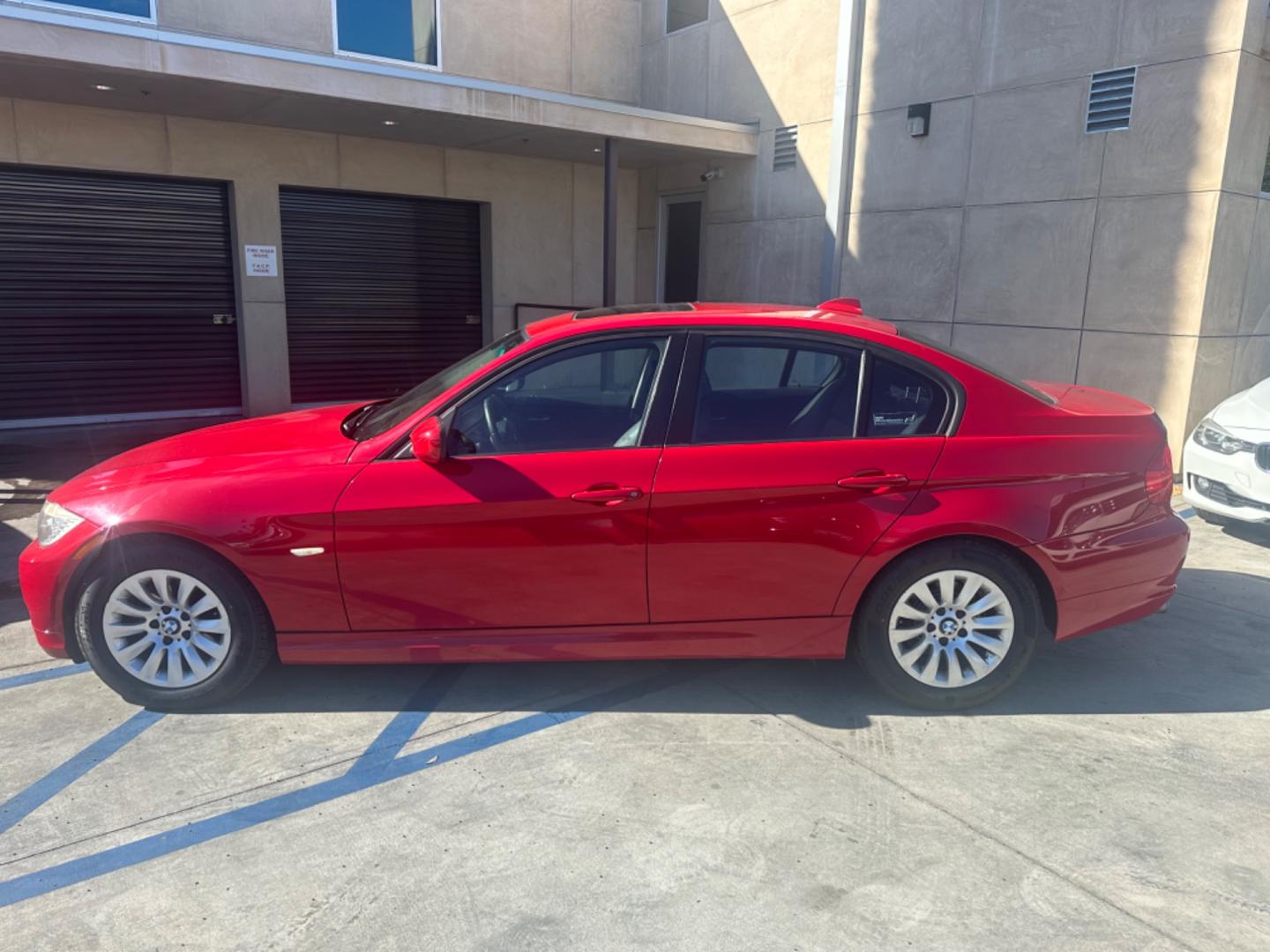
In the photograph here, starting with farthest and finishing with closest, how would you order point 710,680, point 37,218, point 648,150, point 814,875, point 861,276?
point 648,150 < point 861,276 < point 37,218 < point 710,680 < point 814,875

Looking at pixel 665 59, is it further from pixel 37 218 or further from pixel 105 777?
pixel 105 777

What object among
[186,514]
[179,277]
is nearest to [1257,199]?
[186,514]

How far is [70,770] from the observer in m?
3.45

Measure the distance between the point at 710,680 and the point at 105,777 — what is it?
2453 mm

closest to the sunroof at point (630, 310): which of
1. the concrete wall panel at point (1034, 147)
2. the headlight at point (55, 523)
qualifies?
the headlight at point (55, 523)

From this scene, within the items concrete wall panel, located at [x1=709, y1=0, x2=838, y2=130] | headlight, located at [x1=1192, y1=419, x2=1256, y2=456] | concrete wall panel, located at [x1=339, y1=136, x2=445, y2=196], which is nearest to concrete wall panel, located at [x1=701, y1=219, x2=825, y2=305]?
concrete wall panel, located at [x1=709, y1=0, x2=838, y2=130]

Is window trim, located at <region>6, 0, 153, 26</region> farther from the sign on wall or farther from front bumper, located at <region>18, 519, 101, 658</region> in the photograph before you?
front bumper, located at <region>18, 519, 101, 658</region>

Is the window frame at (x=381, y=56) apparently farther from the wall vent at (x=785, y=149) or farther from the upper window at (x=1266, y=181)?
the upper window at (x=1266, y=181)

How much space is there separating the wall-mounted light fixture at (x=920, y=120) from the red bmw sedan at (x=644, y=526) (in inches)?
264

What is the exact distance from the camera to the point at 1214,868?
A: 293 cm

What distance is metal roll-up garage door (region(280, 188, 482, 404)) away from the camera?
1154 cm

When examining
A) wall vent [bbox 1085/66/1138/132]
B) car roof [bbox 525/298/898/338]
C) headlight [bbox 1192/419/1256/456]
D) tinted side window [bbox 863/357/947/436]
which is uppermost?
wall vent [bbox 1085/66/1138/132]

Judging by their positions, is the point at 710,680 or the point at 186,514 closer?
the point at 186,514

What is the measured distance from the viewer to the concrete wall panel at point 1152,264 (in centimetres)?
785
